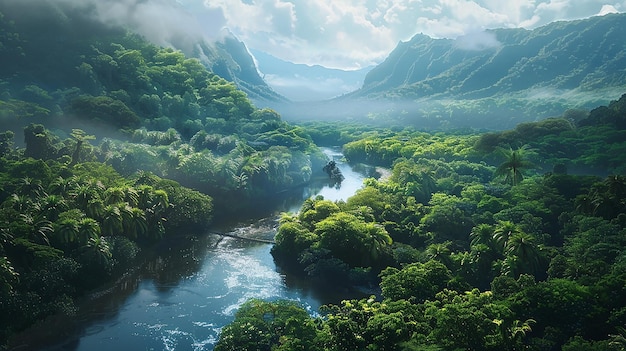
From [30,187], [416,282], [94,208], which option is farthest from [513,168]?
[30,187]

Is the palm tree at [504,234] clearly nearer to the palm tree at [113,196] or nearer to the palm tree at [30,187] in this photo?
the palm tree at [113,196]

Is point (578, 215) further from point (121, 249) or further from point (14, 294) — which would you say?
point (14, 294)

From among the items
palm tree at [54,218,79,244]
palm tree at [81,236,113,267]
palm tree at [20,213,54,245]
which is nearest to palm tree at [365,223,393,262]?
palm tree at [81,236,113,267]

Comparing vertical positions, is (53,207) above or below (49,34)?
below

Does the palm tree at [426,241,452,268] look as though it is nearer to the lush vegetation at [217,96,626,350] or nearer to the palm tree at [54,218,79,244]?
the lush vegetation at [217,96,626,350]

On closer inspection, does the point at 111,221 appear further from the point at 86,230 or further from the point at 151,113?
the point at 151,113

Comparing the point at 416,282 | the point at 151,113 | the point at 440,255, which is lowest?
the point at 440,255
